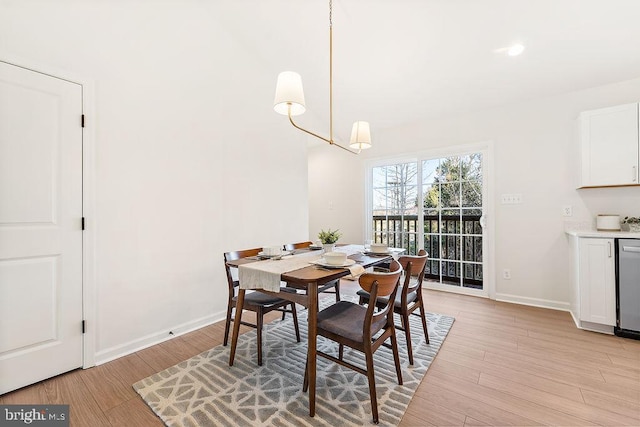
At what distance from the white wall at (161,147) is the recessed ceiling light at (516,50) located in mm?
2744

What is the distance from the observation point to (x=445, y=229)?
3916 mm

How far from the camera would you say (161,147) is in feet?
8.16

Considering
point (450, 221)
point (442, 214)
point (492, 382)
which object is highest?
point (442, 214)

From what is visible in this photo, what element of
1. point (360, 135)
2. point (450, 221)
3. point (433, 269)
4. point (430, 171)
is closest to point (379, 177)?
point (430, 171)

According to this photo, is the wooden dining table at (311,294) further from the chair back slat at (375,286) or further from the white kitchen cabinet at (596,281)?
the white kitchen cabinet at (596,281)

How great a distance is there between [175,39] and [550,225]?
4502 mm

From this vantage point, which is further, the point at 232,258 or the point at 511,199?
the point at 511,199

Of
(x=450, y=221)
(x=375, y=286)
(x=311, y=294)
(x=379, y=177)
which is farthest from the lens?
(x=379, y=177)

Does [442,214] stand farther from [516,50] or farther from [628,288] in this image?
[516,50]

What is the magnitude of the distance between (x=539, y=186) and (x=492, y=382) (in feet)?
8.21

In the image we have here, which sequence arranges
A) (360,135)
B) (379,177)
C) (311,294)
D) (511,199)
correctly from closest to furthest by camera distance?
(311,294), (360,135), (511,199), (379,177)

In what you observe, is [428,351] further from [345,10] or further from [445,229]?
[345,10]

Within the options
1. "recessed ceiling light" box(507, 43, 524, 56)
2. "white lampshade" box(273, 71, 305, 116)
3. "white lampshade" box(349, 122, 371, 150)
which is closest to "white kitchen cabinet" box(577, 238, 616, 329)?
"recessed ceiling light" box(507, 43, 524, 56)

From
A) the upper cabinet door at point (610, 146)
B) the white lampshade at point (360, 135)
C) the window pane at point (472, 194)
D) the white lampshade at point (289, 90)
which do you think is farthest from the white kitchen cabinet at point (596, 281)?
the white lampshade at point (289, 90)
